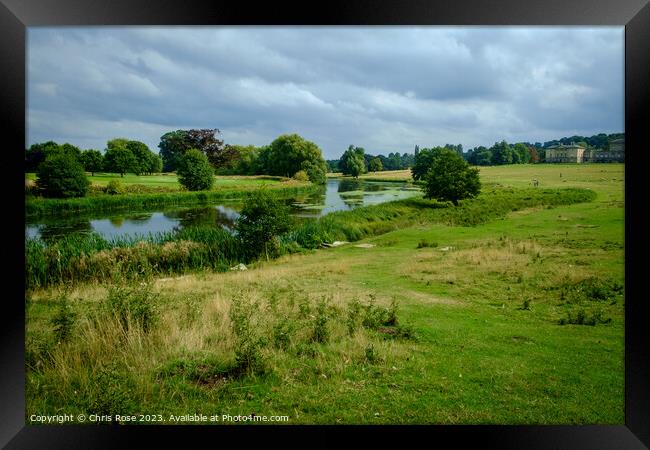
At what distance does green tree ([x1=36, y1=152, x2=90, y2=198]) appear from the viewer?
14.3 feet

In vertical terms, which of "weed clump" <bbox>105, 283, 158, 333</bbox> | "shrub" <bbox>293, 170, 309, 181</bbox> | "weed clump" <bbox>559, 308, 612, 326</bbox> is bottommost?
"weed clump" <bbox>559, 308, 612, 326</bbox>

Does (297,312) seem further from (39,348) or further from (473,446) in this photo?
(39,348)

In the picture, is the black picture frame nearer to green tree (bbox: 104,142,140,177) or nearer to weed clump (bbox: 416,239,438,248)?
green tree (bbox: 104,142,140,177)

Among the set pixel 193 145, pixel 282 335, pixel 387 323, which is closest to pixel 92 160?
pixel 193 145

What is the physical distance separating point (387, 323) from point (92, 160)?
13.0 feet

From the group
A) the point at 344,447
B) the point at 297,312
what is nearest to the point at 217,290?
the point at 297,312

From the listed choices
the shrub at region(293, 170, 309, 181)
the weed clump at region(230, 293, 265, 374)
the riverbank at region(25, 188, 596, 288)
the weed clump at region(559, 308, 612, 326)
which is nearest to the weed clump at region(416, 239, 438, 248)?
the riverbank at region(25, 188, 596, 288)

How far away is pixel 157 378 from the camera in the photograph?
381cm

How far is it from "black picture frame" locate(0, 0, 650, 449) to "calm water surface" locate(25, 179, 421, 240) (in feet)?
1.70

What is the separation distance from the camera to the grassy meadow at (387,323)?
3.72m

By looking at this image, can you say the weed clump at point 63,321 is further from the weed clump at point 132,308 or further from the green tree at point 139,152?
the green tree at point 139,152

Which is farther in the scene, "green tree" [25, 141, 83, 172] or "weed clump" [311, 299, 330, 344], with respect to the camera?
"green tree" [25, 141, 83, 172]

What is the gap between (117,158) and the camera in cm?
461

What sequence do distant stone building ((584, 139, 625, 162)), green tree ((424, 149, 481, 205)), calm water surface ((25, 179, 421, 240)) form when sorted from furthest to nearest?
1. green tree ((424, 149, 481, 205))
2. calm water surface ((25, 179, 421, 240))
3. distant stone building ((584, 139, 625, 162))
